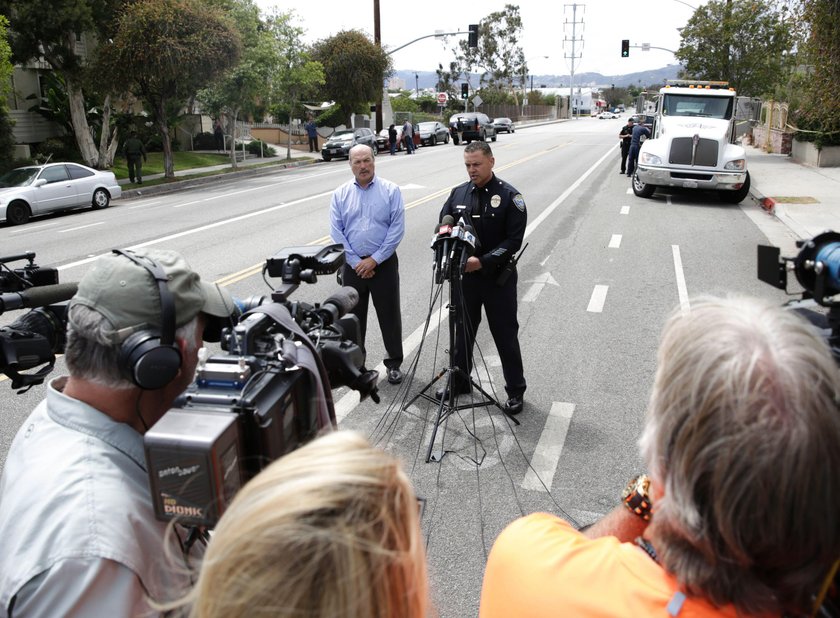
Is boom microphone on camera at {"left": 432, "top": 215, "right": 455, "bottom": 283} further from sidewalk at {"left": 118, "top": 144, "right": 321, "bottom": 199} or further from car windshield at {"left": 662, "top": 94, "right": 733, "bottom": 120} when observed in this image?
sidewalk at {"left": 118, "top": 144, "right": 321, "bottom": 199}

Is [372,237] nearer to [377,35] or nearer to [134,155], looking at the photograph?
[134,155]

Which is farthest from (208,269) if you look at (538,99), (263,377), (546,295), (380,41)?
(538,99)

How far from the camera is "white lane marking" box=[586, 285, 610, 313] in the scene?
28.5 feet

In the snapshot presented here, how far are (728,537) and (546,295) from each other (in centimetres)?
812

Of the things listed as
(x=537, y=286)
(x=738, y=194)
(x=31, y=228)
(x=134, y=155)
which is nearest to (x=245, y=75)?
(x=134, y=155)

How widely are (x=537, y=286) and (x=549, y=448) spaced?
486 cm

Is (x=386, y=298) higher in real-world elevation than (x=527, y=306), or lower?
Answer: higher

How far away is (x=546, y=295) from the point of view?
30.6 ft

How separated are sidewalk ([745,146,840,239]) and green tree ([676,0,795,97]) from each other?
510 centimetres

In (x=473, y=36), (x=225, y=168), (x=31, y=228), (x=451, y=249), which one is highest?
(x=473, y=36)

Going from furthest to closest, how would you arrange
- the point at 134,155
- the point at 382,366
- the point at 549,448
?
1. the point at 134,155
2. the point at 382,366
3. the point at 549,448

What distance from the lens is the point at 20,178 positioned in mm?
18062

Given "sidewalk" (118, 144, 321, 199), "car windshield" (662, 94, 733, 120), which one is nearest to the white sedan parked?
"sidewalk" (118, 144, 321, 199)

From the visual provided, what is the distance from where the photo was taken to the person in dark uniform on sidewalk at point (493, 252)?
5496 millimetres
